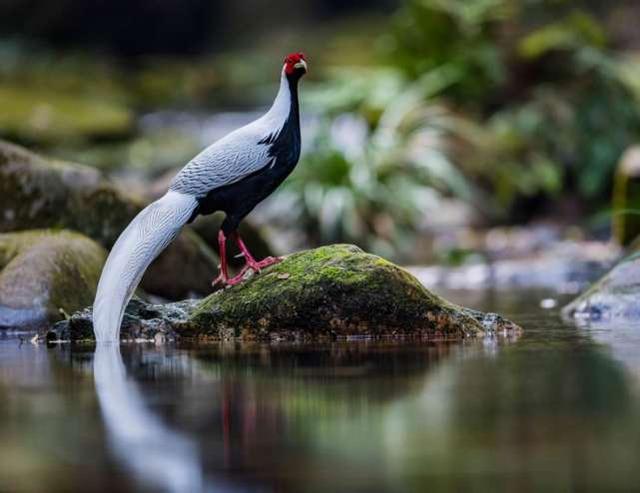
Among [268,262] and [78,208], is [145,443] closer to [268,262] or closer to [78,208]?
[268,262]

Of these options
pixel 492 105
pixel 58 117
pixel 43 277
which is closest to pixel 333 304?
pixel 43 277

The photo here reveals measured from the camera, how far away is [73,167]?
11773 mm

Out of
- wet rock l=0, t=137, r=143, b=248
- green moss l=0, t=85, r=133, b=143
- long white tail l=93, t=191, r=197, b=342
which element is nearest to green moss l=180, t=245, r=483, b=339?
long white tail l=93, t=191, r=197, b=342

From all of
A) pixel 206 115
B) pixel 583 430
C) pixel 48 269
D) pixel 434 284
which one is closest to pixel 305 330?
pixel 48 269

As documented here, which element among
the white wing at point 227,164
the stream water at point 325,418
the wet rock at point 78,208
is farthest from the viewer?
the wet rock at point 78,208

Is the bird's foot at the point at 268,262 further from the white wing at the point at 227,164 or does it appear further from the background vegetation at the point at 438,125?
the background vegetation at the point at 438,125

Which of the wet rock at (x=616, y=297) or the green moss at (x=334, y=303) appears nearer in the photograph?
the green moss at (x=334, y=303)

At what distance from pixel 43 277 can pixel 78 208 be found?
6.75ft

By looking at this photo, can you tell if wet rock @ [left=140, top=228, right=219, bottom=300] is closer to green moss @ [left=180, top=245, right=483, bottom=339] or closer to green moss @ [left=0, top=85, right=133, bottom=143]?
green moss @ [left=180, top=245, right=483, bottom=339]

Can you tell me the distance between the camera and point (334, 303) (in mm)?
8164

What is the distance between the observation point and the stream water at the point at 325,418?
3881 millimetres

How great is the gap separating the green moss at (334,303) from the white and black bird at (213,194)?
0.68 feet

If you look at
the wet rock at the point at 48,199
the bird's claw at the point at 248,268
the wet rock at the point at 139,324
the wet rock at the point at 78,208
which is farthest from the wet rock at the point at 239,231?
the bird's claw at the point at 248,268

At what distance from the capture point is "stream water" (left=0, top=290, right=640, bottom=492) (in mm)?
3881
